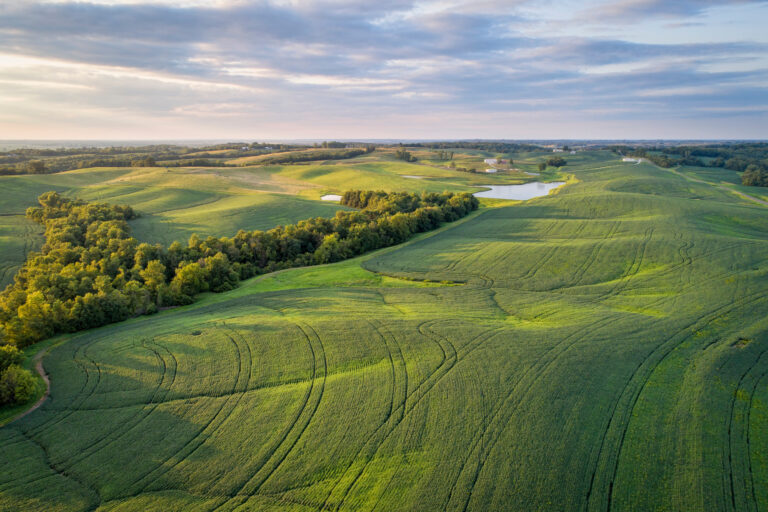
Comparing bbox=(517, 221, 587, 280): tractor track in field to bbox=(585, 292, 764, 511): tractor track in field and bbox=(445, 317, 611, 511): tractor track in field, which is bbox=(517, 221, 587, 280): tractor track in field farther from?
bbox=(585, 292, 764, 511): tractor track in field

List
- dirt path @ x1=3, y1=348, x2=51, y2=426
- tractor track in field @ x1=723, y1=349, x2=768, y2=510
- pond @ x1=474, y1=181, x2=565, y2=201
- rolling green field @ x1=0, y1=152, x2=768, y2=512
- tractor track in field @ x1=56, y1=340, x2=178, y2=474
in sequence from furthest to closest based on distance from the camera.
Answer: pond @ x1=474, y1=181, x2=565, y2=201 < dirt path @ x1=3, y1=348, x2=51, y2=426 < tractor track in field @ x1=56, y1=340, x2=178, y2=474 < rolling green field @ x1=0, y1=152, x2=768, y2=512 < tractor track in field @ x1=723, y1=349, x2=768, y2=510

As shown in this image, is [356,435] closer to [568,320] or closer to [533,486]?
[533,486]

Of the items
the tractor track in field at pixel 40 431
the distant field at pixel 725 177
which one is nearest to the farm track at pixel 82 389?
the tractor track in field at pixel 40 431

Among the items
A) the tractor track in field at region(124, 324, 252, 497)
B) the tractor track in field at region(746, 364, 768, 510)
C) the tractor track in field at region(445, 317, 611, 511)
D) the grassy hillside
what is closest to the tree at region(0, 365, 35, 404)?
the tractor track in field at region(124, 324, 252, 497)

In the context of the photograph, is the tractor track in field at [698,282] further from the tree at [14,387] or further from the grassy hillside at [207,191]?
the grassy hillside at [207,191]

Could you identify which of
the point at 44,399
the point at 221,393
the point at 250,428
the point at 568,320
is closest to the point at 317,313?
the point at 221,393

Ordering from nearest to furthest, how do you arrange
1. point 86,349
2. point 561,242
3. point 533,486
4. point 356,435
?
point 533,486, point 356,435, point 86,349, point 561,242

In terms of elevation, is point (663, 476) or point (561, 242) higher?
point (561, 242)

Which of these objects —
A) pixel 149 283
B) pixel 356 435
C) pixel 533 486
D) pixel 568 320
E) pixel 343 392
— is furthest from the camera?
pixel 149 283
